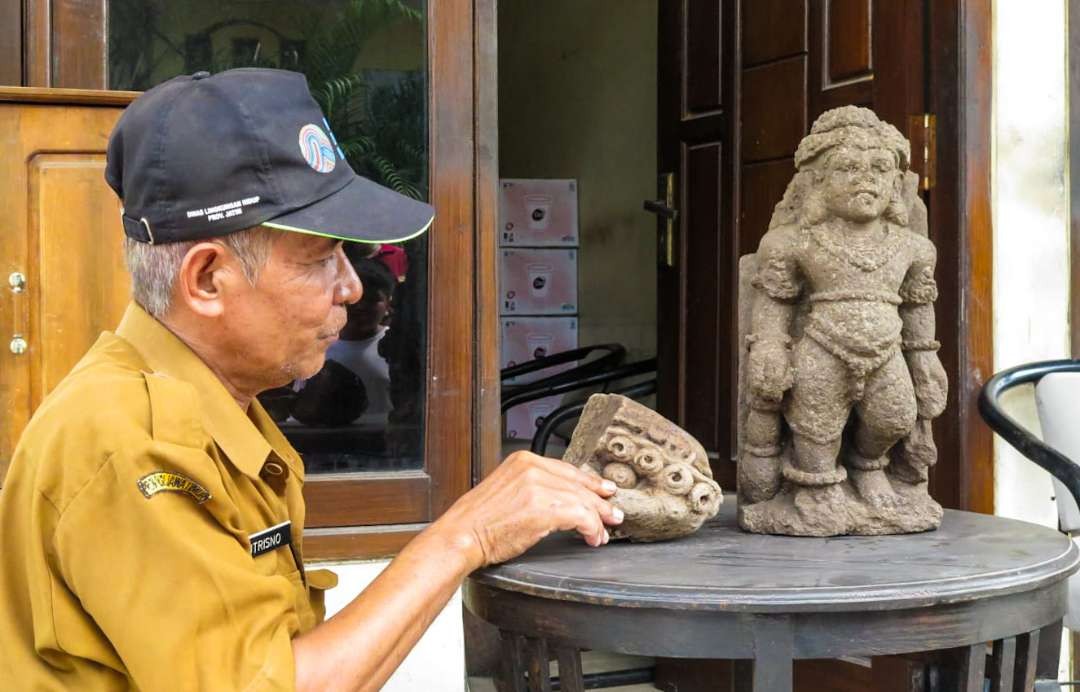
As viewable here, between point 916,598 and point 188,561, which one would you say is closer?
point 188,561

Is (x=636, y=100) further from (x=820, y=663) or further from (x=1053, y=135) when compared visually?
(x=820, y=663)

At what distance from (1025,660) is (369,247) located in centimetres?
179

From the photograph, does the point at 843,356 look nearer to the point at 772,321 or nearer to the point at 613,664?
the point at 772,321

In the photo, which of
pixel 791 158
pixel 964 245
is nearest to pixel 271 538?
pixel 964 245

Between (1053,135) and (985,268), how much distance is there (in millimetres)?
449

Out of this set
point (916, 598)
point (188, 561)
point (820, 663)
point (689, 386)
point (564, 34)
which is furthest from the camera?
point (564, 34)

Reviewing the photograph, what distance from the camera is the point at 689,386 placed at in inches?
163

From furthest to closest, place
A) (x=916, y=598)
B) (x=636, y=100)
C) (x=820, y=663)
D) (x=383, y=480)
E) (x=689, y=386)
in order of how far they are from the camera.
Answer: (x=636, y=100), (x=689, y=386), (x=820, y=663), (x=383, y=480), (x=916, y=598)

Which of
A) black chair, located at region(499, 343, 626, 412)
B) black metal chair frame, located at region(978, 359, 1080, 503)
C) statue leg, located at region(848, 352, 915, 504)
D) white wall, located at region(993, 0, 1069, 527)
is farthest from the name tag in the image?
black chair, located at region(499, 343, 626, 412)

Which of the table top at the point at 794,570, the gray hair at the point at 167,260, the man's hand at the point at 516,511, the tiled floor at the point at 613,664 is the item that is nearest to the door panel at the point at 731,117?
the tiled floor at the point at 613,664

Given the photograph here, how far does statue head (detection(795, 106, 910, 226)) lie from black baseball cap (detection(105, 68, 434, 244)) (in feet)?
3.01

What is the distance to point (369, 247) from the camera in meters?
2.95

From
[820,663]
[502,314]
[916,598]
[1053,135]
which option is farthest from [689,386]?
[916,598]

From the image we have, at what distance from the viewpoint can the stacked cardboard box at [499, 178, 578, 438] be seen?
6039 millimetres
